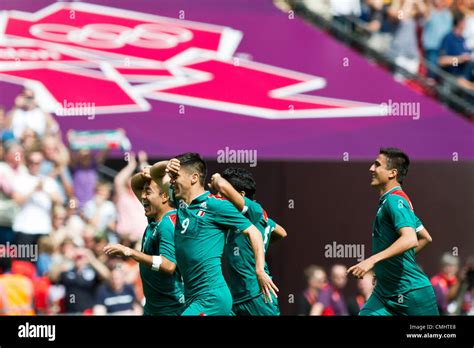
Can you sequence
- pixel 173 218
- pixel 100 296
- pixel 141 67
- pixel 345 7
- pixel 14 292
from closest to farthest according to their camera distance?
pixel 173 218 → pixel 14 292 → pixel 100 296 → pixel 141 67 → pixel 345 7

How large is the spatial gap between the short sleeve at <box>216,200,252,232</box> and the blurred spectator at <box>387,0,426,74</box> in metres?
5.26

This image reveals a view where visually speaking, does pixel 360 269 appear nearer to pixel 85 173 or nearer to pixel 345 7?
pixel 85 173

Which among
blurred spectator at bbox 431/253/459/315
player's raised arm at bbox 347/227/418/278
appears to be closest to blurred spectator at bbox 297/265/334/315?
blurred spectator at bbox 431/253/459/315

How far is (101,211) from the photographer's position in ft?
45.6

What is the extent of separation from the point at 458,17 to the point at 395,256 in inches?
200

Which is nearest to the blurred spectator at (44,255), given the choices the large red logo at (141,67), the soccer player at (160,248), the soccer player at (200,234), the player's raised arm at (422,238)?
the large red logo at (141,67)

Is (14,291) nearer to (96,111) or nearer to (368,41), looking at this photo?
(96,111)

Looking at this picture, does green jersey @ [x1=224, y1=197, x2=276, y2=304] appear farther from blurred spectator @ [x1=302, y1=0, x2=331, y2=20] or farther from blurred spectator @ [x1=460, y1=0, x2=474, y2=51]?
blurred spectator @ [x1=460, y1=0, x2=474, y2=51]

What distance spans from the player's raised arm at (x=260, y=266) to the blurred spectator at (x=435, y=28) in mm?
5564

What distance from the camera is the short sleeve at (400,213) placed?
1003 centimetres

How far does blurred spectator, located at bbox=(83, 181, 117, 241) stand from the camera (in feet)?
45.4

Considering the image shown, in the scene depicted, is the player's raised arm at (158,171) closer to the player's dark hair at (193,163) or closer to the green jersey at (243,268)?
the player's dark hair at (193,163)

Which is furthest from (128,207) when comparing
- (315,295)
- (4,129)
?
(315,295)
